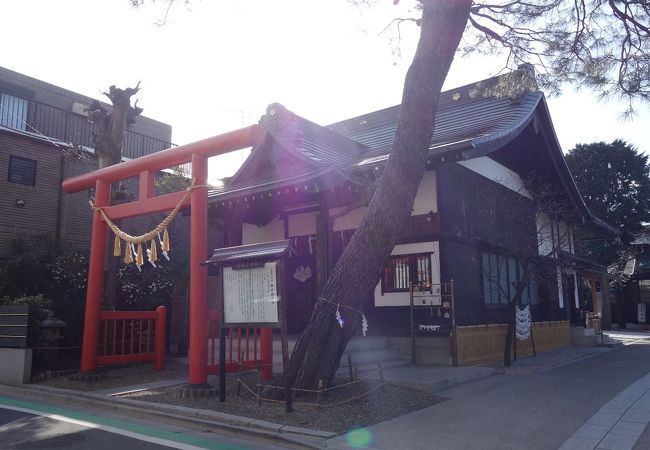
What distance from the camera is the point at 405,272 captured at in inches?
475

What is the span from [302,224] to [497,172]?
6102mm

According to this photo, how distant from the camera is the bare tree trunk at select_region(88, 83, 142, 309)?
40.3 feet

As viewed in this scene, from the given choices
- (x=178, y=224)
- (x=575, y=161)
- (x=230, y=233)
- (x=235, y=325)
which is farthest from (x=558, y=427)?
(x=575, y=161)

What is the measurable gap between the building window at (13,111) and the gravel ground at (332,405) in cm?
1147

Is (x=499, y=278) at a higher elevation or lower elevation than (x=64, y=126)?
lower

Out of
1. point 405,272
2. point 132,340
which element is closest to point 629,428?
point 405,272

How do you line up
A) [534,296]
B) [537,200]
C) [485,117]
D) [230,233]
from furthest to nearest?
[534,296], [537,200], [485,117], [230,233]

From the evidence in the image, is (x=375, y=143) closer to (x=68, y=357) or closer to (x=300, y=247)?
(x=300, y=247)

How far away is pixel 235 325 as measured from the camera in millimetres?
7758

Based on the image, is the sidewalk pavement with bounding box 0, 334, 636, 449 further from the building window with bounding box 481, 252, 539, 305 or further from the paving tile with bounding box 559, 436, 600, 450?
the building window with bounding box 481, 252, 539, 305

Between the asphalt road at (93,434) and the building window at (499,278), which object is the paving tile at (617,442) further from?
the building window at (499,278)

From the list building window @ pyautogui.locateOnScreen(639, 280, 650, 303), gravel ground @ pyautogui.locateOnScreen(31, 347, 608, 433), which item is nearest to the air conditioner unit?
gravel ground @ pyautogui.locateOnScreen(31, 347, 608, 433)

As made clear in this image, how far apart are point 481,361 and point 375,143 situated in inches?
282

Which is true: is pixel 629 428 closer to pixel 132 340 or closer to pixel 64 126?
pixel 132 340
